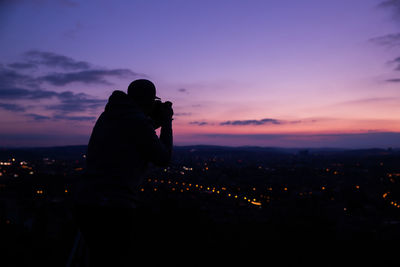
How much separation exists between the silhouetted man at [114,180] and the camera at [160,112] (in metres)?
0.26

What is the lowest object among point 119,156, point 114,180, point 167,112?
point 114,180

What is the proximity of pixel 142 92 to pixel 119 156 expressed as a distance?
1.61 ft

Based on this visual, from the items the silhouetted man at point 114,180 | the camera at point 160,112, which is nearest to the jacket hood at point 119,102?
the silhouetted man at point 114,180

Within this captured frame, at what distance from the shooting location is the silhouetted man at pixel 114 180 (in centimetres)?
150

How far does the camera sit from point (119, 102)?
1.67m

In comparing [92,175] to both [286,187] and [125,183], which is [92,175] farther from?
[286,187]

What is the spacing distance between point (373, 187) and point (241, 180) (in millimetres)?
19679

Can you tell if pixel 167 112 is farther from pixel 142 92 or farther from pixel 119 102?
pixel 119 102

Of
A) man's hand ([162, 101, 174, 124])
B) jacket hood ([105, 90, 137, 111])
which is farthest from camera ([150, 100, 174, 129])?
jacket hood ([105, 90, 137, 111])

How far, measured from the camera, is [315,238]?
28.8 feet

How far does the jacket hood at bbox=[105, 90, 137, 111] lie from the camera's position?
1.64 m

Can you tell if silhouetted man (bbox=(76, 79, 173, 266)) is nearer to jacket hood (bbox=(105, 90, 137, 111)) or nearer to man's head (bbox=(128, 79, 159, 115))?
jacket hood (bbox=(105, 90, 137, 111))

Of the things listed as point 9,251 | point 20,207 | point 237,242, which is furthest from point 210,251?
point 20,207

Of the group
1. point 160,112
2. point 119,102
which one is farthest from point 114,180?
point 160,112
